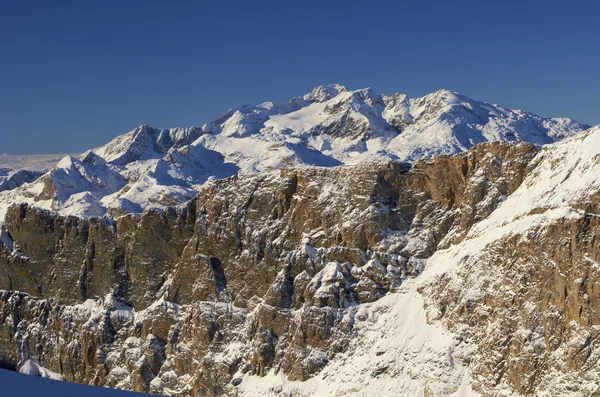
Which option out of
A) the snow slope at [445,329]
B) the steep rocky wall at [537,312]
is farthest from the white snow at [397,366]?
the steep rocky wall at [537,312]

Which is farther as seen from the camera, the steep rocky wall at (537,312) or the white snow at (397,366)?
the white snow at (397,366)

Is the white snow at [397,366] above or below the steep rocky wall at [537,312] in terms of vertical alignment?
below

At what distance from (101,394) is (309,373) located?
164m

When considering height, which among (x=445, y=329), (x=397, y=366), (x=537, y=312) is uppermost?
(x=537, y=312)

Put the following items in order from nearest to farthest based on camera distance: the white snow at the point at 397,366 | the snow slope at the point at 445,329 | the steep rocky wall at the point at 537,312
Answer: the steep rocky wall at the point at 537,312, the snow slope at the point at 445,329, the white snow at the point at 397,366

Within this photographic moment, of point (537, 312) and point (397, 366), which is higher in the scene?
point (537, 312)

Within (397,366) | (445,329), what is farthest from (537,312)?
(397,366)

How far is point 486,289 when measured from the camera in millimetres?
180000

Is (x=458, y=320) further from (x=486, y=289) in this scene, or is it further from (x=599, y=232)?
(x=599, y=232)

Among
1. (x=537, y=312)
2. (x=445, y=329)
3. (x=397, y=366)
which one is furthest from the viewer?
(x=397, y=366)

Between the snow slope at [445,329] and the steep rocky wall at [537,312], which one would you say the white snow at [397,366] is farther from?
the steep rocky wall at [537,312]

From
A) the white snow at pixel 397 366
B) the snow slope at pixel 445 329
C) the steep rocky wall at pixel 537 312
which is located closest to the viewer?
the steep rocky wall at pixel 537 312

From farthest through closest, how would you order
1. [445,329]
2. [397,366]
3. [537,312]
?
[397,366] < [445,329] < [537,312]

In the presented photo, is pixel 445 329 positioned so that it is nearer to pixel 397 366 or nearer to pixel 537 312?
pixel 397 366
